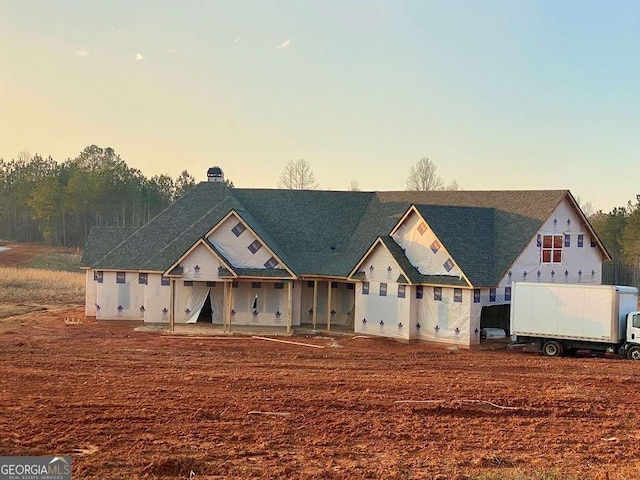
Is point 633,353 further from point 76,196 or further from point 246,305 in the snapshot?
point 76,196

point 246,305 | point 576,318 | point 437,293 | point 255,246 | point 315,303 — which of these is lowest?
point 246,305

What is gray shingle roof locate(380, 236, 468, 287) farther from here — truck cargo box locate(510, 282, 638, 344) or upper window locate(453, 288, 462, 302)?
truck cargo box locate(510, 282, 638, 344)

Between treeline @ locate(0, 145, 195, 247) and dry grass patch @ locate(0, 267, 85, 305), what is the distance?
23.1m

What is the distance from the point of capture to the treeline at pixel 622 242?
5722cm

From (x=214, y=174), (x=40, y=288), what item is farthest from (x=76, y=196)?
(x=214, y=174)

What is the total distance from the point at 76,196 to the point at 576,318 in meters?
71.4

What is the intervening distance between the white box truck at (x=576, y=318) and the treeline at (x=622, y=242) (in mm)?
35394

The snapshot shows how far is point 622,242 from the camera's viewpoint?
61125 millimetres

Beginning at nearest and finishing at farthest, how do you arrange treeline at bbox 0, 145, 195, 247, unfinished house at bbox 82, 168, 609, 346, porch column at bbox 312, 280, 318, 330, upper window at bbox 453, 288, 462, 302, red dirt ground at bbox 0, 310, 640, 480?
1. red dirt ground at bbox 0, 310, 640, 480
2. upper window at bbox 453, 288, 462, 302
3. unfinished house at bbox 82, 168, 609, 346
4. porch column at bbox 312, 280, 318, 330
5. treeline at bbox 0, 145, 195, 247

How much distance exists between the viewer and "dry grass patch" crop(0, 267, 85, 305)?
43.2 metres

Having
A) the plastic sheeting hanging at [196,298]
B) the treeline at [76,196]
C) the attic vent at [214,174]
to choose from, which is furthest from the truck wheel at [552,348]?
the treeline at [76,196]

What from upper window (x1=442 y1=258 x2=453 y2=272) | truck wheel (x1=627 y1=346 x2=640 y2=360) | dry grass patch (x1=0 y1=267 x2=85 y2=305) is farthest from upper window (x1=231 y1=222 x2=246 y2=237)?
truck wheel (x1=627 y1=346 x2=640 y2=360)

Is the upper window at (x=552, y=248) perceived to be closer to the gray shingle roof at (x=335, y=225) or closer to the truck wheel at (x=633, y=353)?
the gray shingle roof at (x=335, y=225)

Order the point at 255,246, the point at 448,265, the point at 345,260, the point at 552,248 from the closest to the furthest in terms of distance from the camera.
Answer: the point at 448,265 < the point at 255,246 < the point at 552,248 < the point at 345,260
